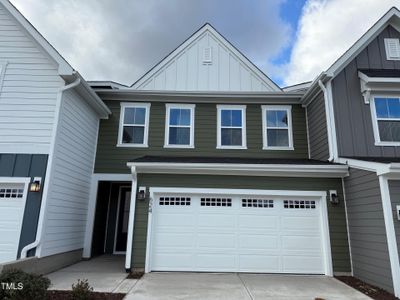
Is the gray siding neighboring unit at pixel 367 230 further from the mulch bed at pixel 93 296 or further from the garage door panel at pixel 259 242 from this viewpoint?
the mulch bed at pixel 93 296

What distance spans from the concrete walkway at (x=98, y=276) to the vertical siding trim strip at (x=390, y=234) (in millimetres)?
5370

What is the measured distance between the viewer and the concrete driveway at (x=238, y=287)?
16.4ft

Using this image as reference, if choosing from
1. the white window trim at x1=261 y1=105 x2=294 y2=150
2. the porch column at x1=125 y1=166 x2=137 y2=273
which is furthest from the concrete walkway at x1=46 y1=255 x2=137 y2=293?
the white window trim at x1=261 y1=105 x2=294 y2=150

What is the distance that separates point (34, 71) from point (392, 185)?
944 cm

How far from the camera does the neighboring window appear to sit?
25.6 feet

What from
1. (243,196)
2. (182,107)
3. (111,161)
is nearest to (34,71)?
(111,161)

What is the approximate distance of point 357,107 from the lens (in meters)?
7.96

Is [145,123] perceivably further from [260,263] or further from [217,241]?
[260,263]

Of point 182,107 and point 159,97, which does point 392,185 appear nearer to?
point 182,107

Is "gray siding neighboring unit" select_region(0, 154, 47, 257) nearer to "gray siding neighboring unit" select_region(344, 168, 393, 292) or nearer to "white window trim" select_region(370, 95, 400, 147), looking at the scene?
"gray siding neighboring unit" select_region(344, 168, 393, 292)

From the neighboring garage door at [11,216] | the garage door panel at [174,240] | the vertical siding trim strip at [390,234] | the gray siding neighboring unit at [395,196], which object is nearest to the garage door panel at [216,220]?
the garage door panel at [174,240]

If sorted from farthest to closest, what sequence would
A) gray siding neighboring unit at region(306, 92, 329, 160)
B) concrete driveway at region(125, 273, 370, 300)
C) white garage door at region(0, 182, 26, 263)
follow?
1. gray siding neighboring unit at region(306, 92, 329, 160)
2. white garage door at region(0, 182, 26, 263)
3. concrete driveway at region(125, 273, 370, 300)

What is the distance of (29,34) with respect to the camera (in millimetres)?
7383

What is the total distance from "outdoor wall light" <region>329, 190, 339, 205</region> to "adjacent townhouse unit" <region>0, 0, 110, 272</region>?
289 inches
